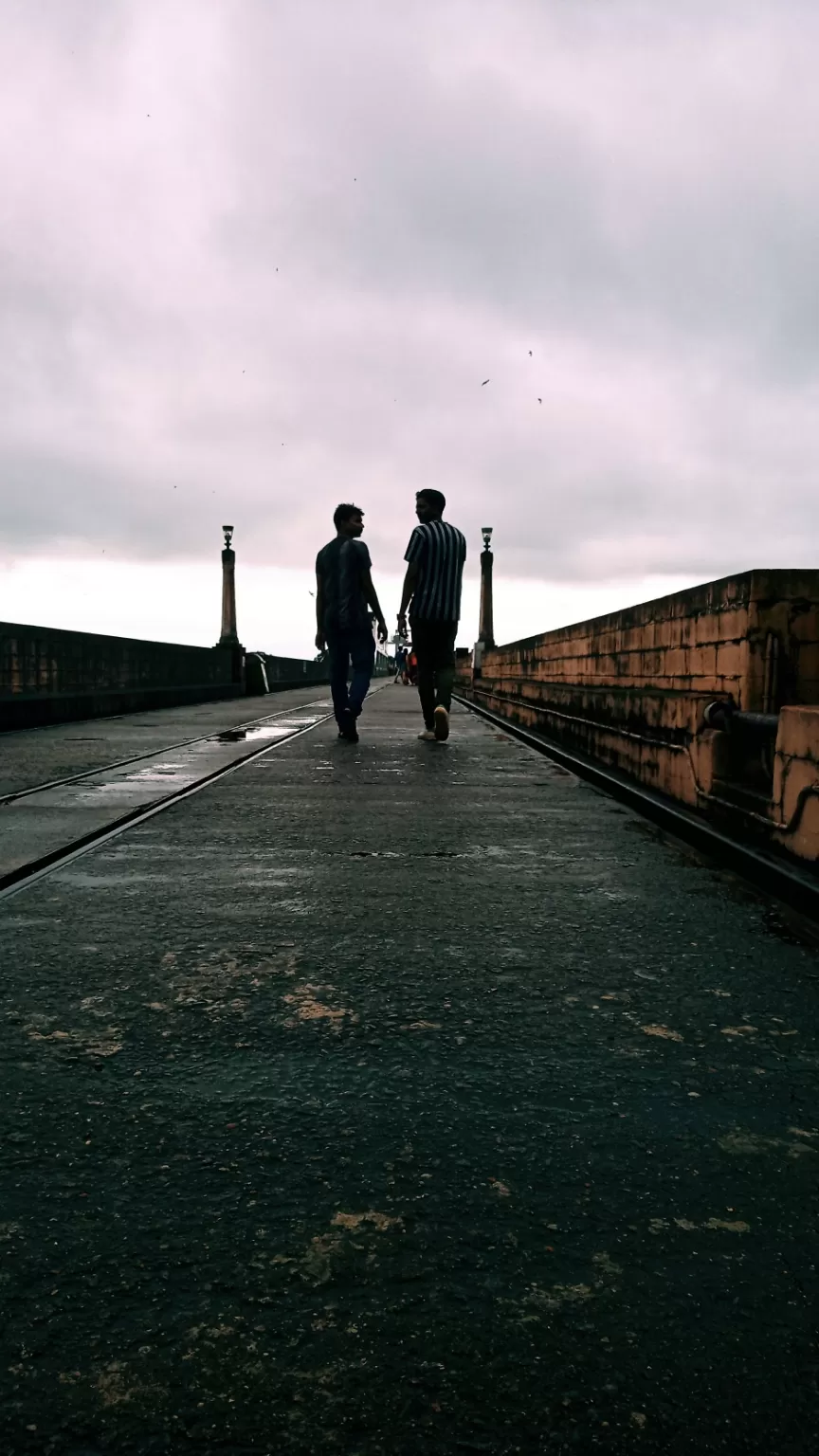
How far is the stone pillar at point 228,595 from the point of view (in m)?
31.7

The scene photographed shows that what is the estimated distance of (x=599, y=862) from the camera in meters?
5.21

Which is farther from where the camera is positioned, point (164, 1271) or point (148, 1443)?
point (164, 1271)

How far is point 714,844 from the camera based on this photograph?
18.0 ft

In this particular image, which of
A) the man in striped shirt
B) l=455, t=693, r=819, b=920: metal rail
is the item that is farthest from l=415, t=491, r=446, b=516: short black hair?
l=455, t=693, r=819, b=920: metal rail

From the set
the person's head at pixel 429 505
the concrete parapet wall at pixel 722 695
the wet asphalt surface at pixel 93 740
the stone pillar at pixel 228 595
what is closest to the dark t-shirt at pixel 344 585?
the person's head at pixel 429 505

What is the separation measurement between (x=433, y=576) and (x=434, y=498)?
32.6 inches

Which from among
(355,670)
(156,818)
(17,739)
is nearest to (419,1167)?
(156,818)

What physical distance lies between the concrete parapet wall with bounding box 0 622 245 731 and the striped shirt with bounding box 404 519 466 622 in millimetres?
5062

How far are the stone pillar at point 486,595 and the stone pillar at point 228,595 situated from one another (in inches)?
285

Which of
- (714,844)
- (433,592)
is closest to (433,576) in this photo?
(433,592)

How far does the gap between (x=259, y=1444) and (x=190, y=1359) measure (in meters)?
0.19

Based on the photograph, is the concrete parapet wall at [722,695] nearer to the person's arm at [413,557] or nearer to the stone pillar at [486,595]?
the person's arm at [413,557]

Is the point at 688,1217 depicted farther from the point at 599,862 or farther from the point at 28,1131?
the point at 599,862

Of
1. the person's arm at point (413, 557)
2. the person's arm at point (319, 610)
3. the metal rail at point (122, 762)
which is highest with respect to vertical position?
the person's arm at point (413, 557)
